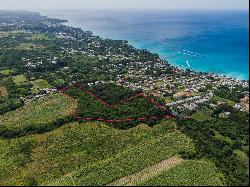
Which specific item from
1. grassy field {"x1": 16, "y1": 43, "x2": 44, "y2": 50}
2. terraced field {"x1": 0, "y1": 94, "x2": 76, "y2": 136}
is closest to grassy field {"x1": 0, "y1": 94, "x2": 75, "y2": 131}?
terraced field {"x1": 0, "y1": 94, "x2": 76, "y2": 136}

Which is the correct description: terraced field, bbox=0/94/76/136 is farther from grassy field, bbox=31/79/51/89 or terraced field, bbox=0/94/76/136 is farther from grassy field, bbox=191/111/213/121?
grassy field, bbox=191/111/213/121

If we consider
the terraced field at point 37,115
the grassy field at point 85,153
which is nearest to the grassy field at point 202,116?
the grassy field at point 85,153

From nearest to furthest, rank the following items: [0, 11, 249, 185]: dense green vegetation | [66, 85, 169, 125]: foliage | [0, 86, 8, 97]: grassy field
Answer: [0, 11, 249, 185]: dense green vegetation, [66, 85, 169, 125]: foliage, [0, 86, 8, 97]: grassy field

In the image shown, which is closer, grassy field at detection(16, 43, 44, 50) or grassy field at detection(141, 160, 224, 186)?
grassy field at detection(141, 160, 224, 186)

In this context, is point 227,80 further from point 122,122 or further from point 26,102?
point 26,102

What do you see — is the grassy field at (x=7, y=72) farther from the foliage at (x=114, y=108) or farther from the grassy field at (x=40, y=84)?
the foliage at (x=114, y=108)
